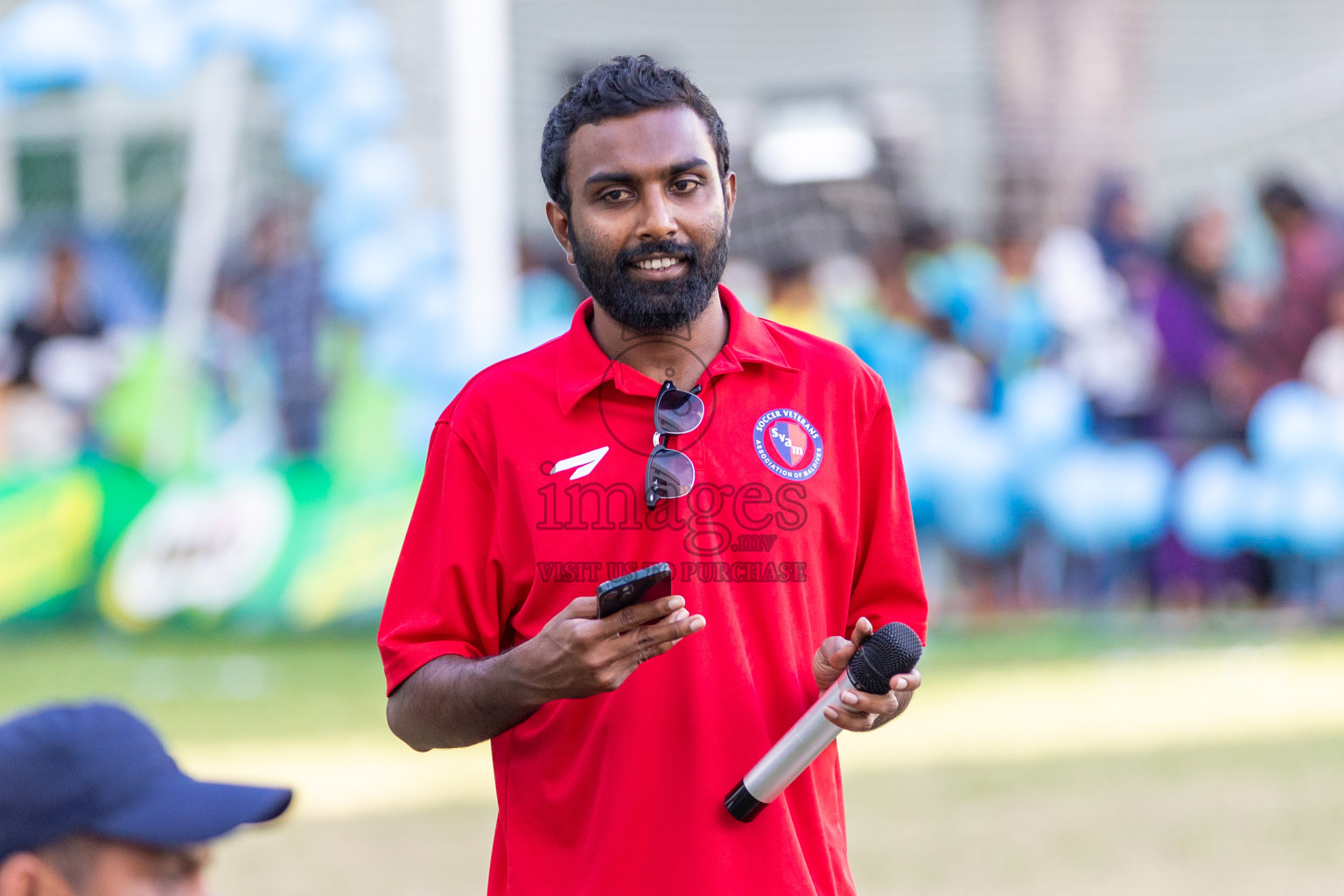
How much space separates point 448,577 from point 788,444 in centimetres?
53

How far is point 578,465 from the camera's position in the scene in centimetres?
221

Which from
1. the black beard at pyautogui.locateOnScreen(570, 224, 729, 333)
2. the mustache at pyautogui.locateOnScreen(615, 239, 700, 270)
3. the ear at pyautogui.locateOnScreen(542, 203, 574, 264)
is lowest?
the black beard at pyautogui.locateOnScreen(570, 224, 729, 333)

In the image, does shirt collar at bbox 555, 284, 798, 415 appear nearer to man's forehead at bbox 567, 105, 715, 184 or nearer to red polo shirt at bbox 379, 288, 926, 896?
red polo shirt at bbox 379, 288, 926, 896

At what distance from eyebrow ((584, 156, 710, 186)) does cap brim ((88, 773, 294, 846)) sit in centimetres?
97

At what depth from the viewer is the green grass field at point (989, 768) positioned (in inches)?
233

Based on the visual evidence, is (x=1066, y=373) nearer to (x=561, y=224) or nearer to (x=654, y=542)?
(x=561, y=224)

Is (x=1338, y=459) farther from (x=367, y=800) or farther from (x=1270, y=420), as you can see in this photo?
(x=367, y=800)

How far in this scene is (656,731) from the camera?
2.15 metres

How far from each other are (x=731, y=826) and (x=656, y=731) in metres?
0.17

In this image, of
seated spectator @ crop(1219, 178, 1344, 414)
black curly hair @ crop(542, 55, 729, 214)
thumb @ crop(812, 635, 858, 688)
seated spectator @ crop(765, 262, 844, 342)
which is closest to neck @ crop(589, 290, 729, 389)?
black curly hair @ crop(542, 55, 729, 214)

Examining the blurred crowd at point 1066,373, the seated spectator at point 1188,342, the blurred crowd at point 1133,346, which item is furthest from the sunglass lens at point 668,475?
the seated spectator at point 1188,342

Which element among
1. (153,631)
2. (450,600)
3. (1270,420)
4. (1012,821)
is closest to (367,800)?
(1012,821)

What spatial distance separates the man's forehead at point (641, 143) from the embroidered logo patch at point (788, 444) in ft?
1.27

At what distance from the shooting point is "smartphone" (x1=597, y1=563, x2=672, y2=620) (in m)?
1.91
